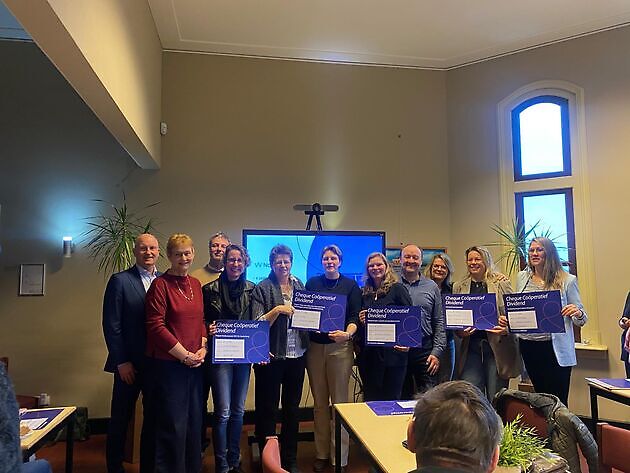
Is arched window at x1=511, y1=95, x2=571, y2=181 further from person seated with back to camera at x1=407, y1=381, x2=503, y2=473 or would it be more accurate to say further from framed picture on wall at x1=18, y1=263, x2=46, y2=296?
framed picture on wall at x1=18, y1=263, x2=46, y2=296

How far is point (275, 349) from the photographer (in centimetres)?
318

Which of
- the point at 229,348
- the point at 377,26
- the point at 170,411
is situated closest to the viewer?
the point at 170,411

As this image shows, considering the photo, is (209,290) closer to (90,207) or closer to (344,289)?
(344,289)

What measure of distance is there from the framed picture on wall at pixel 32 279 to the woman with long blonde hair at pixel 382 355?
292cm

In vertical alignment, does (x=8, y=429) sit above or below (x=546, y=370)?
above

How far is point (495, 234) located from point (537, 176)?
0.68 m

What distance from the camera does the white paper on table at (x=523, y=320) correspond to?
10.1 feet

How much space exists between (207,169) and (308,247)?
130cm

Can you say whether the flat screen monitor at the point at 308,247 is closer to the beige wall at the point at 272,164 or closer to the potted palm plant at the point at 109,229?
the beige wall at the point at 272,164

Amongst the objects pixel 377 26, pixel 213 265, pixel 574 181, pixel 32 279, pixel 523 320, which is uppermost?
pixel 377 26

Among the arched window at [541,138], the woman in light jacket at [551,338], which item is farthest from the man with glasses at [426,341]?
the arched window at [541,138]

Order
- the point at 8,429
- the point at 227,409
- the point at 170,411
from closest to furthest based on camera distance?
the point at 8,429, the point at 170,411, the point at 227,409

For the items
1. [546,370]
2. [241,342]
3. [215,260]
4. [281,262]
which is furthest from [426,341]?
[215,260]

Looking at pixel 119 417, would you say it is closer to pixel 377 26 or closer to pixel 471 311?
pixel 471 311
